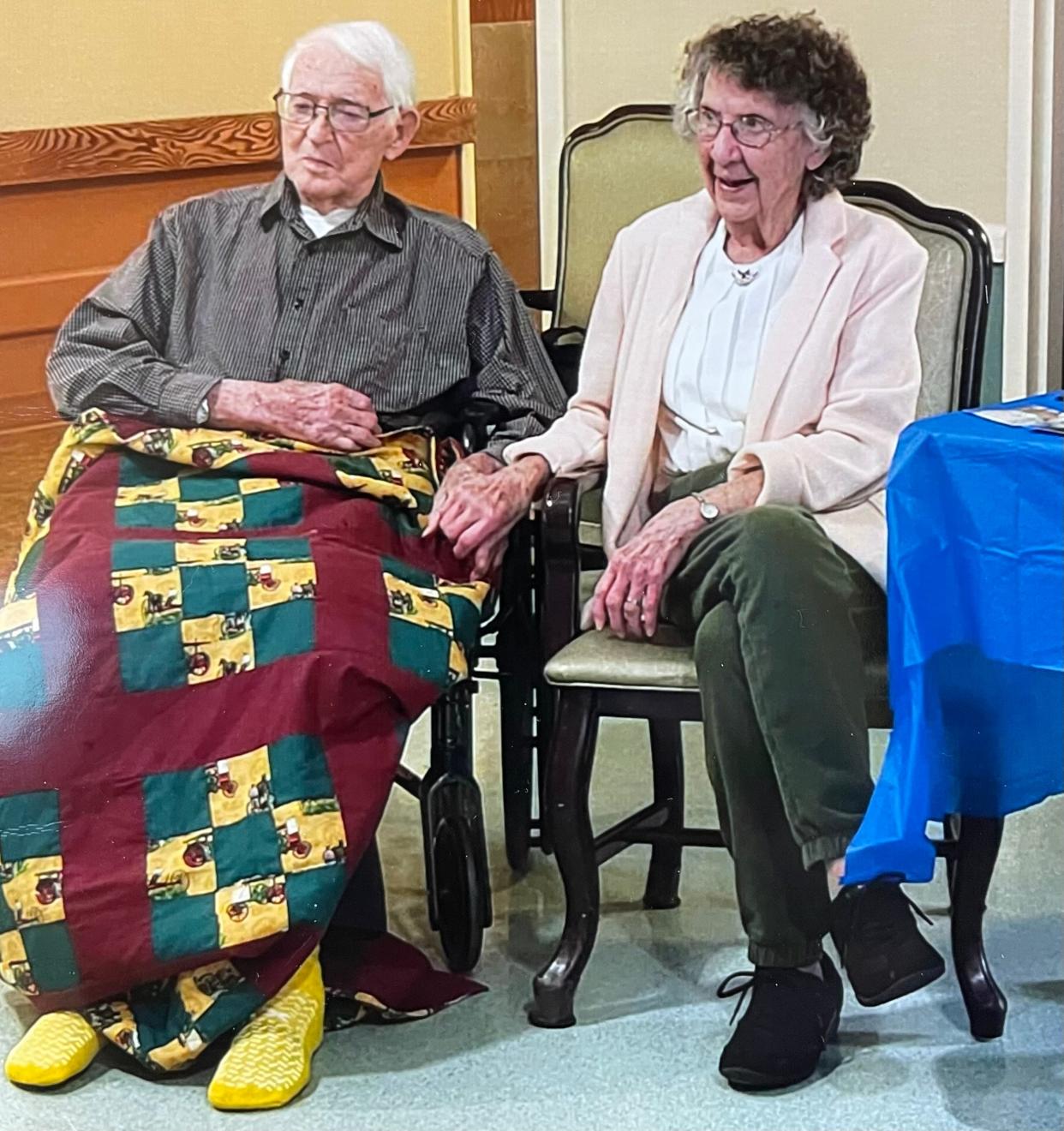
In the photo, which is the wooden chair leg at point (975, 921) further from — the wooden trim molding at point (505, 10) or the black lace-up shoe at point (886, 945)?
the wooden trim molding at point (505, 10)

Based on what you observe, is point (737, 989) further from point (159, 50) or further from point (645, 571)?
point (159, 50)

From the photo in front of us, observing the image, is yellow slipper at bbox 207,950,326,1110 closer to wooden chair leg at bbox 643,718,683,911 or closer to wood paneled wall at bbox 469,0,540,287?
wooden chair leg at bbox 643,718,683,911

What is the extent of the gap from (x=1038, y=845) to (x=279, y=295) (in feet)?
3.82

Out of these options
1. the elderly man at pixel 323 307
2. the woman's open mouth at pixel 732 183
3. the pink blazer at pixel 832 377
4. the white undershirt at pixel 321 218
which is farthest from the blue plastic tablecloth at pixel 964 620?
the white undershirt at pixel 321 218

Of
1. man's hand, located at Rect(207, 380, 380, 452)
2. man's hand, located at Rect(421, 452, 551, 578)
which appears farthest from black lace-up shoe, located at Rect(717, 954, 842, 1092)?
man's hand, located at Rect(207, 380, 380, 452)

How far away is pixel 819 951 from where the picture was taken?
196cm

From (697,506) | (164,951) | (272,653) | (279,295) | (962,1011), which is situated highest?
(279,295)

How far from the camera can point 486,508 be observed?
6.92ft

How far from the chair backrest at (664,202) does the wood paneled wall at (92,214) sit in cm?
16

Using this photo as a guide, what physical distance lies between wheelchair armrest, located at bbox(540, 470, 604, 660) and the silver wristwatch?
0.44ft

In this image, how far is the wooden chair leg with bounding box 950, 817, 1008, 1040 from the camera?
1.99 m

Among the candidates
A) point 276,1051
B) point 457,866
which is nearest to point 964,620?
point 457,866

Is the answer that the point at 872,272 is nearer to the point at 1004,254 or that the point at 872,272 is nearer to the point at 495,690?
the point at 1004,254

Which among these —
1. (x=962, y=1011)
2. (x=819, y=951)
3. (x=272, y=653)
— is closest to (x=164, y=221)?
(x=272, y=653)
